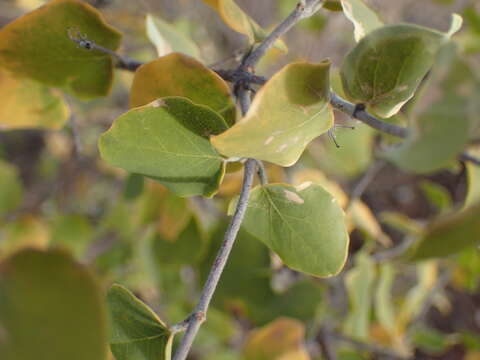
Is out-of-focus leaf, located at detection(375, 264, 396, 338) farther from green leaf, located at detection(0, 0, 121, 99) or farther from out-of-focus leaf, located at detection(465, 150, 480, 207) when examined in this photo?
green leaf, located at detection(0, 0, 121, 99)

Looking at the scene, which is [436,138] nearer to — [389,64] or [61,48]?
[389,64]

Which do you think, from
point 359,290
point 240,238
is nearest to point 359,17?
point 240,238

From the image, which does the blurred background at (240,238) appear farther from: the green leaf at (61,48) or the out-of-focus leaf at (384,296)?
the green leaf at (61,48)

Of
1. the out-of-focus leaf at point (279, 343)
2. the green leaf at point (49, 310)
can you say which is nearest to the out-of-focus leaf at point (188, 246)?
the out-of-focus leaf at point (279, 343)

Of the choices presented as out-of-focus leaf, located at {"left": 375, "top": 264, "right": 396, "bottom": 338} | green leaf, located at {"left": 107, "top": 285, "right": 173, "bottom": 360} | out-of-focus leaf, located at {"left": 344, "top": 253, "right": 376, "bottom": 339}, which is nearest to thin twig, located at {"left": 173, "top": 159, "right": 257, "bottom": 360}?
green leaf, located at {"left": 107, "top": 285, "right": 173, "bottom": 360}

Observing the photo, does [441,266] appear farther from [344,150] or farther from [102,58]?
[102,58]

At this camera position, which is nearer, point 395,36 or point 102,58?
point 395,36

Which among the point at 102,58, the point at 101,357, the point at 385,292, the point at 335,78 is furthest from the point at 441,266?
the point at 101,357
